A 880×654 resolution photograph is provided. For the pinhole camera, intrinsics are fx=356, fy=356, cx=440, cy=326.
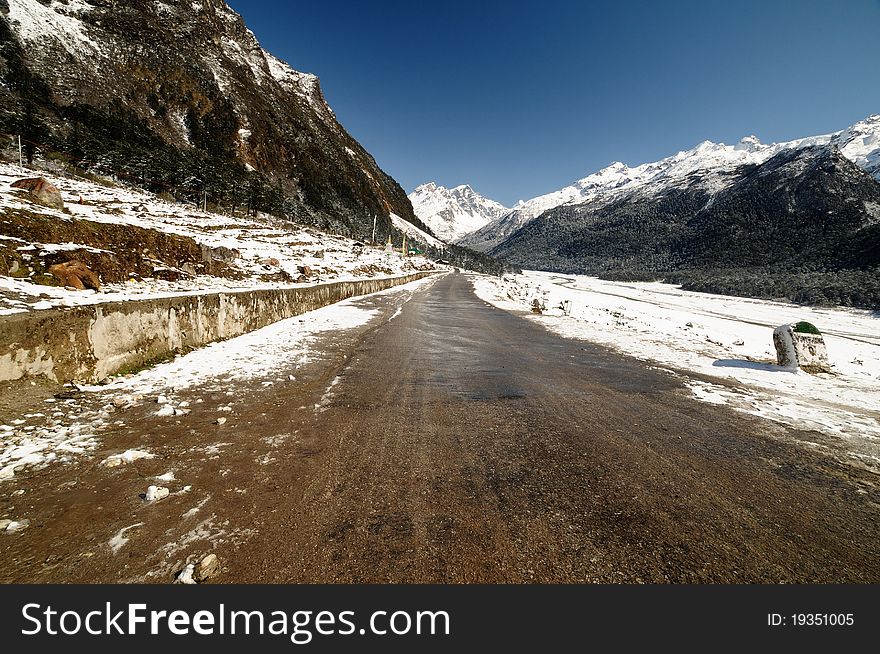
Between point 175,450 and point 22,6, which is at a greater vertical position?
point 22,6

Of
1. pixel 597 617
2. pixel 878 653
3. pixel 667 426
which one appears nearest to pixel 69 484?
pixel 597 617

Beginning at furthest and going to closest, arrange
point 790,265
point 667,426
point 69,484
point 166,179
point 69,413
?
point 790,265 < point 166,179 < point 667,426 < point 69,413 < point 69,484

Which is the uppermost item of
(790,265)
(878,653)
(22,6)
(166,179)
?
(22,6)

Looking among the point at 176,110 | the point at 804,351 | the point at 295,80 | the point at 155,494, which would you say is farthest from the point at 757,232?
the point at 295,80

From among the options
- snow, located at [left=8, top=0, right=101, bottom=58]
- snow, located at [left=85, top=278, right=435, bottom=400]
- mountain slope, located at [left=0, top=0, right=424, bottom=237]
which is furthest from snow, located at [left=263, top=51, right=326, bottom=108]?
snow, located at [left=85, top=278, right=435, bottom=400]

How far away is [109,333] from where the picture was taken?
4.57m

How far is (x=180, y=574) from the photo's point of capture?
1768mm

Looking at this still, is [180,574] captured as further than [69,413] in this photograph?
No

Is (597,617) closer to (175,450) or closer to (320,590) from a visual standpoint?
(320,590)

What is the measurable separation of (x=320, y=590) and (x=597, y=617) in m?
1.40

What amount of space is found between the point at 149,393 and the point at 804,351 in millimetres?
10814

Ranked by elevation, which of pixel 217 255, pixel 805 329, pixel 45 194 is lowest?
pixel 805 329

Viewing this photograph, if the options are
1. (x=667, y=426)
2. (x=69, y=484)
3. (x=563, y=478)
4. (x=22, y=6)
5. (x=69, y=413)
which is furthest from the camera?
(x=22, y=6)

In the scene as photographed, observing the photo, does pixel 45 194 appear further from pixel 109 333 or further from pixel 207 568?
pixel 207 568
